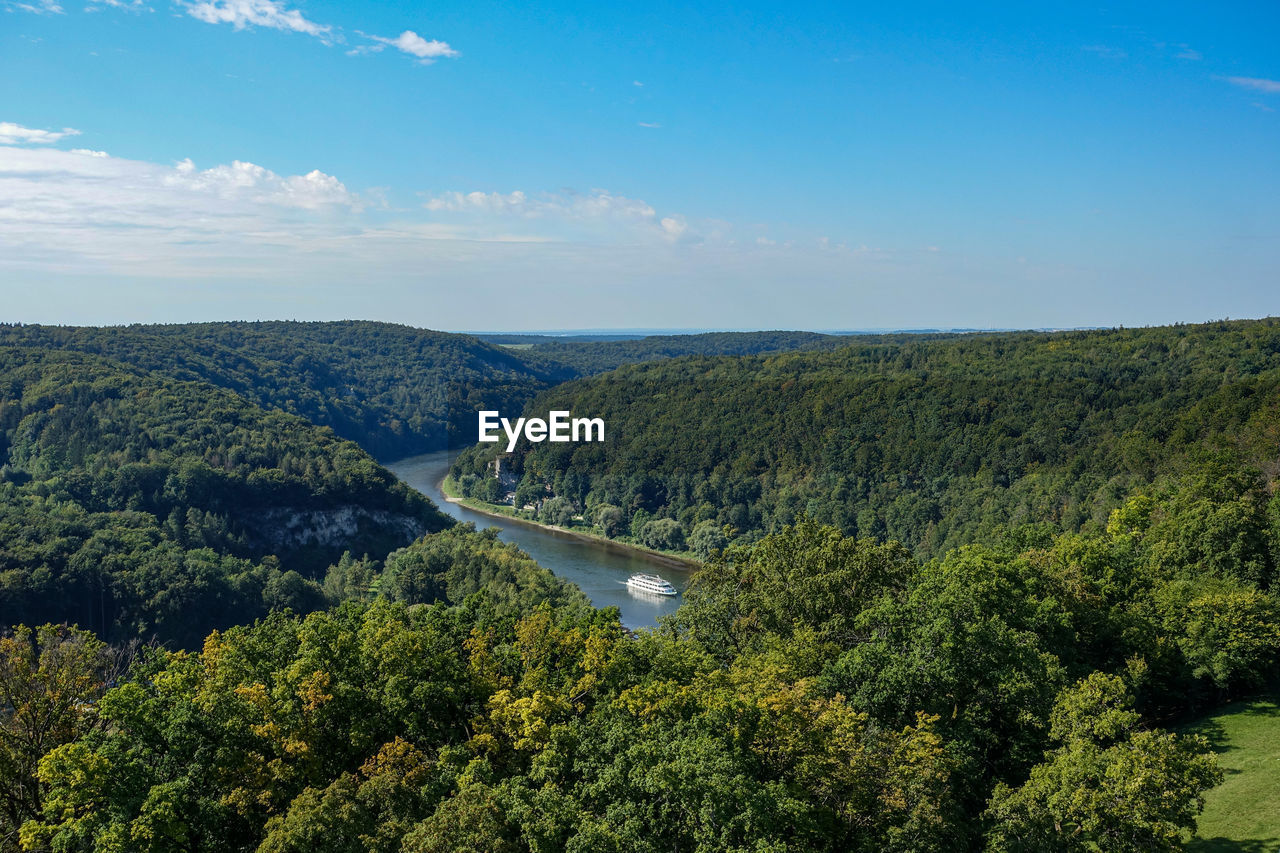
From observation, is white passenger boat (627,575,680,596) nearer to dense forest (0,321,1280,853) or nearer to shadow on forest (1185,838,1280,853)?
dense forest (0,321,1280,853)

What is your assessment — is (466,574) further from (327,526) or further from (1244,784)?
(1244,784)

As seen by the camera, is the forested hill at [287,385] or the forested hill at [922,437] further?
the forested hill at [287,385]

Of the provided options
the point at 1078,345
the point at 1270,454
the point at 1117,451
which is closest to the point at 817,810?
the point at 1270,454

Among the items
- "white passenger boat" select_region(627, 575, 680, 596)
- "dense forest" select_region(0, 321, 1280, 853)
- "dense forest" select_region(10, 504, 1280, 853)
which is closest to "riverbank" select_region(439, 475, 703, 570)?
"white passenger boat" select_region(627, 575, 680, 596)

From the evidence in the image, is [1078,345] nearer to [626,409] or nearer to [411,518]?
[626,409]

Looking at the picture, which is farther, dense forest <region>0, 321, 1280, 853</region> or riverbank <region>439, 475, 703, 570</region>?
riverbank <region>439, 475, 703, 570</region>

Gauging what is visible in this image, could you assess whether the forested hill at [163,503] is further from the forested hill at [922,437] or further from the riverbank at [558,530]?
the forested hill at [922,437]

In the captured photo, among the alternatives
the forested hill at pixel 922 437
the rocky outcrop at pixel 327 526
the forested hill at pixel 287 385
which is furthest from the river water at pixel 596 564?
the forested hill at pixel 287 385

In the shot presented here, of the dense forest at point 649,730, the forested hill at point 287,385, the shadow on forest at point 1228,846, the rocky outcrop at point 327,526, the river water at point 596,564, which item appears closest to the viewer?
the dense forest at point 649,730
